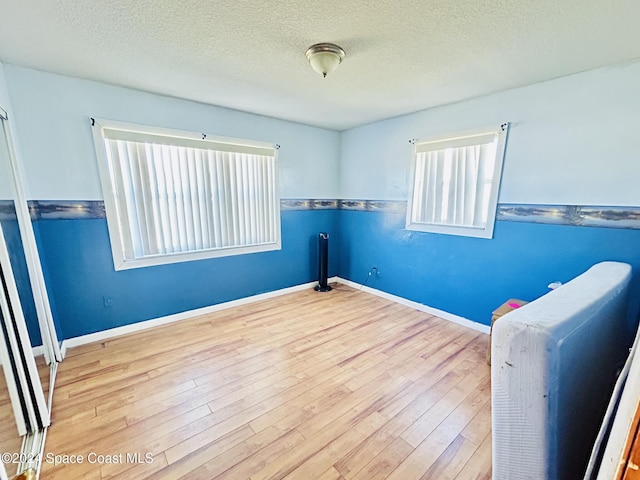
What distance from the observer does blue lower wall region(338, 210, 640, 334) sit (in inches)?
81.0

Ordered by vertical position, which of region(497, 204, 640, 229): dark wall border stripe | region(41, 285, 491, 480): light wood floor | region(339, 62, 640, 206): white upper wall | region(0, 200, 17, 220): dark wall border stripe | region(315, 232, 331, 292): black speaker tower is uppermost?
region(339, 62, 640, 206): white upper wall

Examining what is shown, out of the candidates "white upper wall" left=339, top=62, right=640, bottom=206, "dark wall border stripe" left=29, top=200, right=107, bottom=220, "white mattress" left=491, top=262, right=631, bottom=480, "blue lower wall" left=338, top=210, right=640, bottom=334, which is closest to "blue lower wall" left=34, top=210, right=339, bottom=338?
"dark wall border stripe" left=29, top=200, right=107, bottom=220

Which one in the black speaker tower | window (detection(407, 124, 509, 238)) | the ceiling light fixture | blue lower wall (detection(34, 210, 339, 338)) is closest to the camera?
the ceiling light fixture

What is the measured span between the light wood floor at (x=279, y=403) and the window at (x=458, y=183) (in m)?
1.16

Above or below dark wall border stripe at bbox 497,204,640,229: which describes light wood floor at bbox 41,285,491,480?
below

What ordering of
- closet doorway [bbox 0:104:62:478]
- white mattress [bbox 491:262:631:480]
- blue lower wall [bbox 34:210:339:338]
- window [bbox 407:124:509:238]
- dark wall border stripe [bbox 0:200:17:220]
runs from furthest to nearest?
window [bbox 407:124:509:238] < blue lower wall [bbox 34:210:339:338] < dark wall border stripe [bbox 0:200:17:220] < closet doorway [bbox 0:104:62:478] < white mattress [bbox 491:262:631:480]

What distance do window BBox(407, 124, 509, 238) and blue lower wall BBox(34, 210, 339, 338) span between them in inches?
66.9

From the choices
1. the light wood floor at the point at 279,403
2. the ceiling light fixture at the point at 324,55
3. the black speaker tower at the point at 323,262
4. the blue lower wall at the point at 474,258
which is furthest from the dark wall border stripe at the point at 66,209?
the blue lower wall at the point at 474,258

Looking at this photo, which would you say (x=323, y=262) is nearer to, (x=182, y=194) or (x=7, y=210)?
(x=182, y=194)

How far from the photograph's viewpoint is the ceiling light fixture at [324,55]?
1668 millimetres

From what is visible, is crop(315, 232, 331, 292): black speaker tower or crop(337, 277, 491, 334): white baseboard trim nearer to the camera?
crop(337, 277, 491, 334): white baseboard trim

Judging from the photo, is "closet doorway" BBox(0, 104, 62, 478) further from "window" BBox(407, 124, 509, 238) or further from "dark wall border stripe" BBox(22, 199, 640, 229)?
"window" BBox(407, 124, 509, 238)

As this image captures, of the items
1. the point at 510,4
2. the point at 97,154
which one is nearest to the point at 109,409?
the point at 97,154

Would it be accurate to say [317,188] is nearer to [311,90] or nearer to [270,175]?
[270,175]
